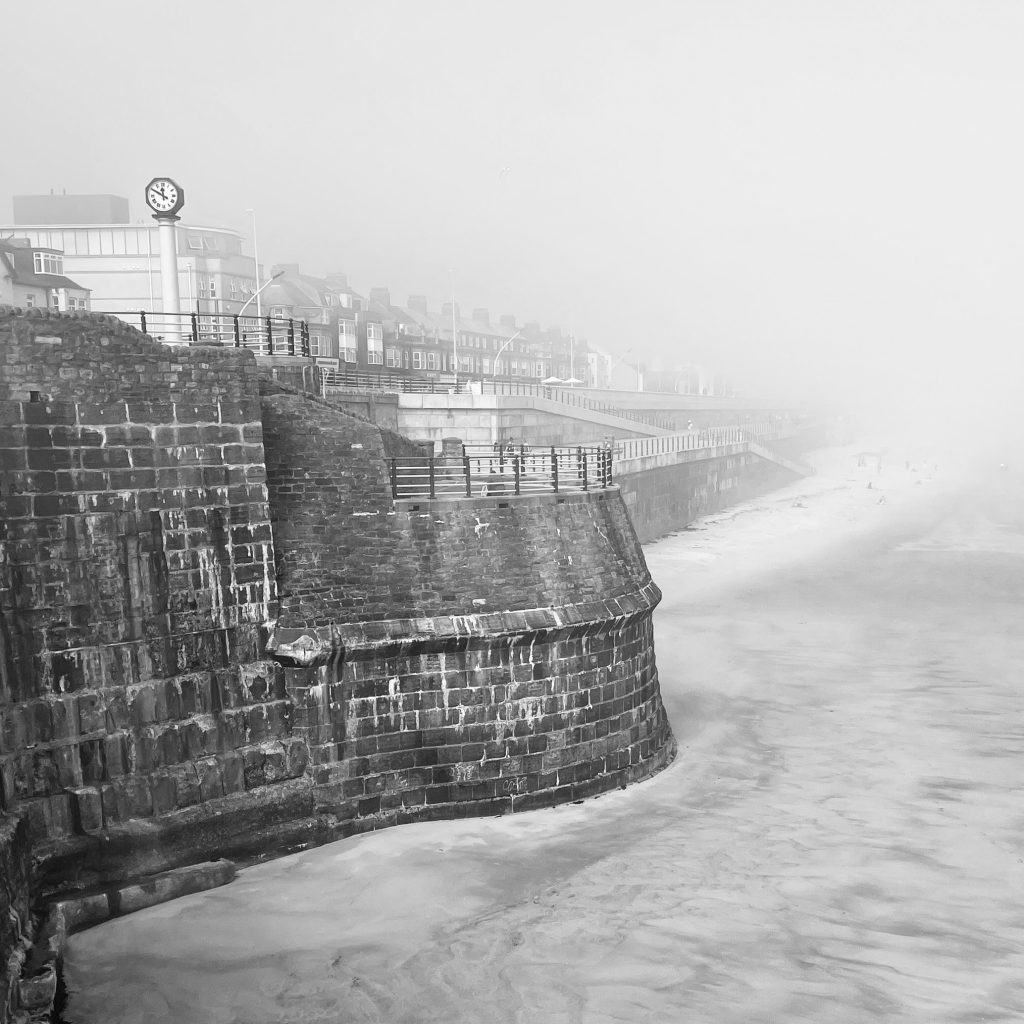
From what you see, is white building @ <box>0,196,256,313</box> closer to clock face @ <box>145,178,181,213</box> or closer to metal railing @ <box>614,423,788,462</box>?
metal railing @ <box>614,423,788,462</box>

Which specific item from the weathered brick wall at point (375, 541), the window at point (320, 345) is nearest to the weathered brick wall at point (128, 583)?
the weathered brick wall at point (375, 541)

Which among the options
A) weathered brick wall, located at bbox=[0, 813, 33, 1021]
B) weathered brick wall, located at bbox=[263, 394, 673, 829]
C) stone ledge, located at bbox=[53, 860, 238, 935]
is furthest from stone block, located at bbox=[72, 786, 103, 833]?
weathered brick wall, located at bbox=[263, 394, 673, 829]

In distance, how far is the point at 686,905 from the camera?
12.7 metres

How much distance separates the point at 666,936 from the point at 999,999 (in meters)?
3.62

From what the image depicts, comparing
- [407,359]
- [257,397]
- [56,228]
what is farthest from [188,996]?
[407,359]

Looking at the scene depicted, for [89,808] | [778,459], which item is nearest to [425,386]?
[89,808]

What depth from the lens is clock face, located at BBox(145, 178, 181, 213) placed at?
19688 millimetres

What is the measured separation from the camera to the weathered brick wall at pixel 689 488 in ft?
152

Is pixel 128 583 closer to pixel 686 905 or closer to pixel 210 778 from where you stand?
pixel 210 778

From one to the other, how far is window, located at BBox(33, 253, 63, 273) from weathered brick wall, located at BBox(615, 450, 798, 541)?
31.8 metres

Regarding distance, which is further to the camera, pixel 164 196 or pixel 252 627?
pixel 164 196

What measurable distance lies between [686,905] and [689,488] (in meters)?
43.9

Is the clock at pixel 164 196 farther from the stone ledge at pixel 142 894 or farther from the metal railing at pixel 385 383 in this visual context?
the metal railing at pixel 385 383

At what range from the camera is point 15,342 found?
40.4 feet
